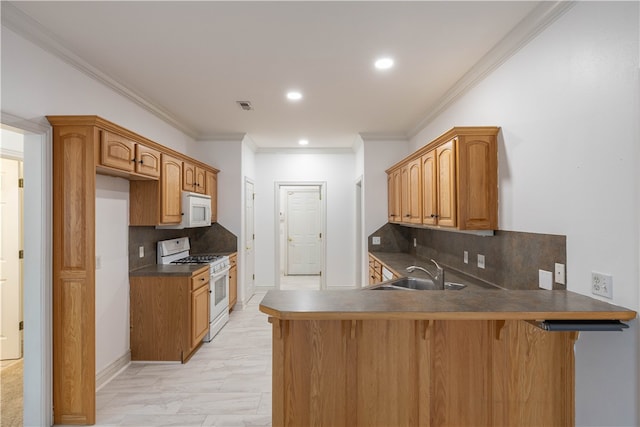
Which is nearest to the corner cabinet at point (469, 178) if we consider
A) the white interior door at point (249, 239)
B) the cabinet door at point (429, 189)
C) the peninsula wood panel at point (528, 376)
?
the cabinet door at point (429, 189)

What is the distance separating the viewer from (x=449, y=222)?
259 centimetres

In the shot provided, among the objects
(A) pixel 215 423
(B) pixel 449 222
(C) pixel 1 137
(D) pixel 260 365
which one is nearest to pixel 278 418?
(A) pixel 215 423

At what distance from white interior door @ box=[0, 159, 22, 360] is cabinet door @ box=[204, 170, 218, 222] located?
6.42 feet

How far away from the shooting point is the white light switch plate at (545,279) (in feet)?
6.25

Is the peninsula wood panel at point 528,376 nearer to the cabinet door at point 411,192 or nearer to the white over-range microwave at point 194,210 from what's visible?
the cabinet door at point 411,192

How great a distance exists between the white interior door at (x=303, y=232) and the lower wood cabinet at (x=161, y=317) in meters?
4.61

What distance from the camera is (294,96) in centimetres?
336

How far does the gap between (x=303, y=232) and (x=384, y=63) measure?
551cm

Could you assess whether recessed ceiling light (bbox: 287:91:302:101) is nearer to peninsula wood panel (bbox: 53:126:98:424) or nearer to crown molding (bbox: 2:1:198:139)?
crown molding (bbox: 2:1:198:139)

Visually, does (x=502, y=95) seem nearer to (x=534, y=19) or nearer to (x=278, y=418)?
(x=534, y=19)

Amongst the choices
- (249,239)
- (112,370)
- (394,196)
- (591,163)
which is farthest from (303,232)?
(591,163)

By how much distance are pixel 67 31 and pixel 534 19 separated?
3034 mm

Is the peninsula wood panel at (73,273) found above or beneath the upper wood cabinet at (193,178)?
beneath

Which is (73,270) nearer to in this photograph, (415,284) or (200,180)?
(200,180)
